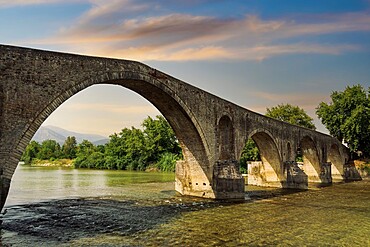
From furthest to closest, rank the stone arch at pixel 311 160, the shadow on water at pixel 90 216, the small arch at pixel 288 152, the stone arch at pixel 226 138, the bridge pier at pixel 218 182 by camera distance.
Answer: the stone arch at pixel 311 160 < the small arch at pixel 288 152 < the stone arch at pixel 226 138 < the bridge pier at pixel 218 182 < the shadow on water at pixel 90 216

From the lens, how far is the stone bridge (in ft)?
42.5

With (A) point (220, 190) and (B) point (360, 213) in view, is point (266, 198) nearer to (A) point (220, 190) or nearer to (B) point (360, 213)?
(A) point (220, 190)

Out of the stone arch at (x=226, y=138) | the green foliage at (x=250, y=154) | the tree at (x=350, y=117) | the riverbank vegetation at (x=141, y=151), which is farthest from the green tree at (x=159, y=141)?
the stone arch at (x=226, y=138)

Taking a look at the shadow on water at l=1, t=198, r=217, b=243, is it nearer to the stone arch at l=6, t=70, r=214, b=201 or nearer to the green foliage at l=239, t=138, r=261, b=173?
the stone arch at l=6, t=70, r=214, b=201

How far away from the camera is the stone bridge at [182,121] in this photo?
1297 cm

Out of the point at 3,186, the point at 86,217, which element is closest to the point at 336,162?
the point at 86,217

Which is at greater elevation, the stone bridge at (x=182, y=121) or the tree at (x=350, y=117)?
the tree at (x=350, y=117)

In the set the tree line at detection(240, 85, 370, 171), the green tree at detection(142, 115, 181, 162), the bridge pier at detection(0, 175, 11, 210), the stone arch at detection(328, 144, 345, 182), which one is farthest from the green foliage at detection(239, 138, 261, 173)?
the bridge pier at detection(0, 175, 11, 210)

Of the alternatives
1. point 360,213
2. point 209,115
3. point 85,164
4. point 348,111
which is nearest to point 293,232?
point 360,213

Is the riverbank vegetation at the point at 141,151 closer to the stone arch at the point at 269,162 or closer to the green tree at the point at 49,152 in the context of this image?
the green tree at the point at 49,152

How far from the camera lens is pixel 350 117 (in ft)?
166

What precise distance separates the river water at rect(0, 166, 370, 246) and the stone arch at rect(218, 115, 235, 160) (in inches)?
141

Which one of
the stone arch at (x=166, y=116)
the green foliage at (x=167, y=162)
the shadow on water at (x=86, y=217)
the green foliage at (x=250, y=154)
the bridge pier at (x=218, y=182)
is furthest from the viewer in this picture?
the green foliage at (x=167, y=162)

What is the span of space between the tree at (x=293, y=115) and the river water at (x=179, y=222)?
35.2 metres
